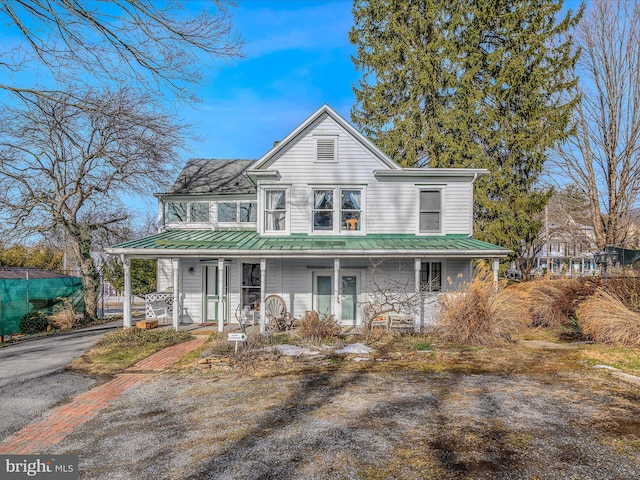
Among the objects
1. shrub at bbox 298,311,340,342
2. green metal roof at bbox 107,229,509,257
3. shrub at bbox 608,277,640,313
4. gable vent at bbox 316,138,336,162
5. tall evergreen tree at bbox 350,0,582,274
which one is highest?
tall evergreen tree at bbox 350,0,582,274

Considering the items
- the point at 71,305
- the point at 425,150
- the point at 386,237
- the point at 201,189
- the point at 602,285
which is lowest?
the point at 71,305

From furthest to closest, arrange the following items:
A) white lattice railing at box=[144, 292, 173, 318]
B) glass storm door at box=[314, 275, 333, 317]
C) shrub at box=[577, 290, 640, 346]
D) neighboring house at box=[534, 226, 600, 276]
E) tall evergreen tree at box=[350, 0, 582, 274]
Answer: neighboring house at box=[534, 226, 600, 276] < tall evergreen tree at box=[350, 0, 582, 274] < white lattice railing at box=[144, 292, 173, 318] < glass storm door at box=[314, 275, 333, 317] < shrub at box=[577, 290, 640, 346]

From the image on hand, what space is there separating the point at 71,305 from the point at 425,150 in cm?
1980

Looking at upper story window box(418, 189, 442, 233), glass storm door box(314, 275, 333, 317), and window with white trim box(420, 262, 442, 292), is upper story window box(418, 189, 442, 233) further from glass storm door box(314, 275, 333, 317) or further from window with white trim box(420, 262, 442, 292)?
glass storm door box(314, 275, 333, 317)

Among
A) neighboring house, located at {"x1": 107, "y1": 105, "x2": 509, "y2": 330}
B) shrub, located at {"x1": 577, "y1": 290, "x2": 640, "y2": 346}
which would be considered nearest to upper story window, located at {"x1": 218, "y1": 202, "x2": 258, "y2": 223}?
neighboring house, located at {"x1": 107, "y1": 105, "x2": 509, "y2": 330}

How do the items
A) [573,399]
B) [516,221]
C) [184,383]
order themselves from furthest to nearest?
[516,221] → [184,383] → [573,399]

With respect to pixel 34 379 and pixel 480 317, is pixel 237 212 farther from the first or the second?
pixel 480 317

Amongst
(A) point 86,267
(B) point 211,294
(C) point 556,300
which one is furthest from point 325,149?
(A) point 86,267

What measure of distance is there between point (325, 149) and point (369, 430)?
11.2 meters

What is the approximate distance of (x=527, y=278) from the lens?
21.7 m

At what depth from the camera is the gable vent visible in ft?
47.2

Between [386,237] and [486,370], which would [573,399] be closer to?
[486,370]

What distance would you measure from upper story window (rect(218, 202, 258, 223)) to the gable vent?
12.4ft

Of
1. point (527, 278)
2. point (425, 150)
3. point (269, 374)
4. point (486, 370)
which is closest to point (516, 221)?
point (527, 278)
